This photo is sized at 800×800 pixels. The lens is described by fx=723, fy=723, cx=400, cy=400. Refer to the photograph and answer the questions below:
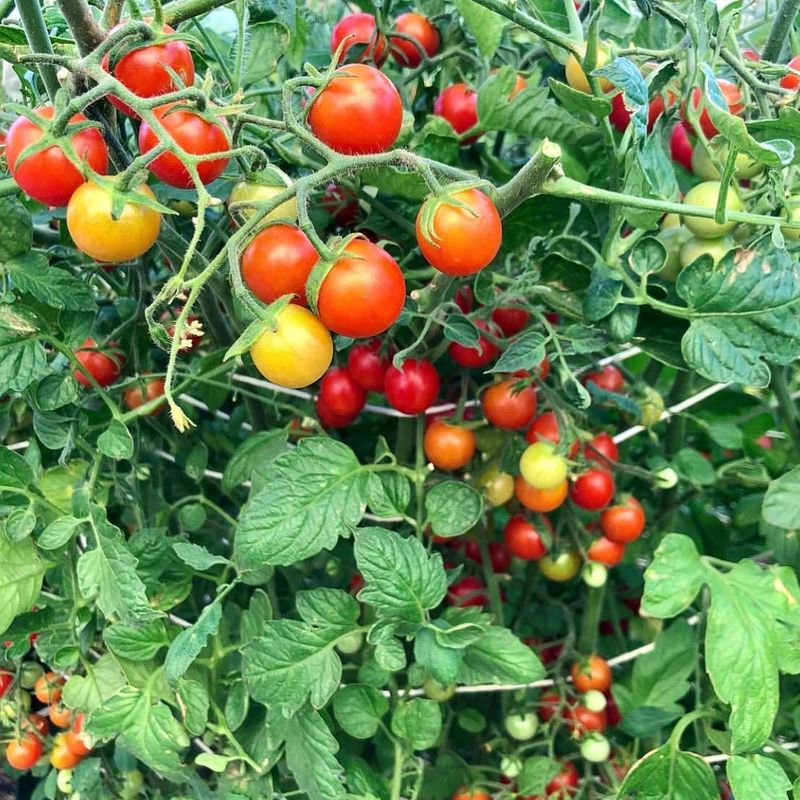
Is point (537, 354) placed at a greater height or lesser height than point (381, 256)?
lesser

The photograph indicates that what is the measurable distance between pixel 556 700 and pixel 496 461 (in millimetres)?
320

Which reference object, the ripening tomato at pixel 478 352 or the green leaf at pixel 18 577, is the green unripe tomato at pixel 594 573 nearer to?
the ripening tomato at pixel 478 352

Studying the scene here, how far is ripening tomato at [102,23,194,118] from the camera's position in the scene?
435 millimetres

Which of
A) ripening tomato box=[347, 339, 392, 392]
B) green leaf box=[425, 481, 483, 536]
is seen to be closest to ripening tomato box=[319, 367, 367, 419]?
ripening tomato box=[347, 339, 392, 392]

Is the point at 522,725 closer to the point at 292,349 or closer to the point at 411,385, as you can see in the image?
the point at 411,385

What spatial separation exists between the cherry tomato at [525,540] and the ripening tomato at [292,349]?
40 centimetres

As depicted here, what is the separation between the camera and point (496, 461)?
781 mm

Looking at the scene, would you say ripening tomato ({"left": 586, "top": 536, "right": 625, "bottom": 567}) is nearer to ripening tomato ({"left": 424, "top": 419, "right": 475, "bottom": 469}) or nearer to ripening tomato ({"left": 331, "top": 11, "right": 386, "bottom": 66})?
ripening tomato ({"left": 424, "top": 419, "right": 475, "bottom": 469})

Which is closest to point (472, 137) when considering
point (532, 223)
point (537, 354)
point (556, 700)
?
point (532, 223)

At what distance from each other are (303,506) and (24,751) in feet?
1.92

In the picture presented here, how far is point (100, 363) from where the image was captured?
0.72 metres

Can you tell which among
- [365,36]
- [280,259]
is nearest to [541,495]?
[280,259]

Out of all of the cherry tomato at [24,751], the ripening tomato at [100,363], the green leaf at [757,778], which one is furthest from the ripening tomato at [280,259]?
the cherry tomato at [24,751]

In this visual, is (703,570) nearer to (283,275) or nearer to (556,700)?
(556,700)
